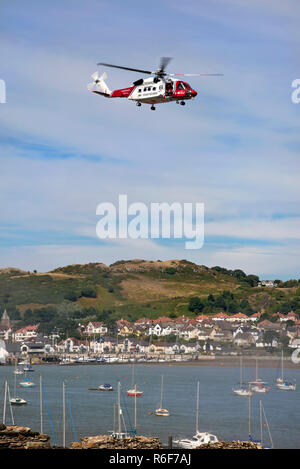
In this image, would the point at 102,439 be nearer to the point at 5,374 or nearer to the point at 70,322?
the point at 5,374

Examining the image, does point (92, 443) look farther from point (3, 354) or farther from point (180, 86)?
point (3, 354)

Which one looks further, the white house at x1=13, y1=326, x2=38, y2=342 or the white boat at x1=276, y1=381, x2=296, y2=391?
the white house at x1=13, y1=326, x2=38, y2=342

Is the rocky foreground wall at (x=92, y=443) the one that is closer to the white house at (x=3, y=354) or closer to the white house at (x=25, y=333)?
the white house at (x=3, y=354)

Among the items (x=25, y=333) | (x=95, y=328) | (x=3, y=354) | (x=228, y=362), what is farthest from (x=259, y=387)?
(x=25, y=333)

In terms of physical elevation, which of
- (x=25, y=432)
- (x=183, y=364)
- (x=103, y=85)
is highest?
(x=103, y=85)

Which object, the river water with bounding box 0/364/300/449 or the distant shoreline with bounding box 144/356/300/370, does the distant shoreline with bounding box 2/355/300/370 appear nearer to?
the distant shoreline with bounding box 144/356/300/370

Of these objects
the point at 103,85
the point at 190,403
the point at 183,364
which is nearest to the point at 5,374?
the point at 183,364

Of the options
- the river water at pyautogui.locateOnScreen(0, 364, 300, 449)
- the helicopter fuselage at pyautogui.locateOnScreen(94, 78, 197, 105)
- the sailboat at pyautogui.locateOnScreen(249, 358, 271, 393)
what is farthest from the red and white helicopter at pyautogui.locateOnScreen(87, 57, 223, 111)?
the sailboat at pyautogui.locateOnScreen(249, 358, 271, 393)

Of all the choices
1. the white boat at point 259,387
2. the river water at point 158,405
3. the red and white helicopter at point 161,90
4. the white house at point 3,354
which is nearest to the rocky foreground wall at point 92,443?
the red and white helicopter at point 161,90

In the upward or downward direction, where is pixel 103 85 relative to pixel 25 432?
upward
